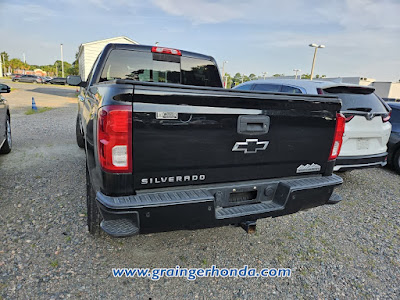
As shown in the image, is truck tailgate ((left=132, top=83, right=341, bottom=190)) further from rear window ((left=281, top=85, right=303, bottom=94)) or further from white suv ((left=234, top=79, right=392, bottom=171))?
rear window ((left=281, top=85, right=303, bottom=94))

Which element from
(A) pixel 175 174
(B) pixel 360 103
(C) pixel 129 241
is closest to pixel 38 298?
(C) pixel 129 241

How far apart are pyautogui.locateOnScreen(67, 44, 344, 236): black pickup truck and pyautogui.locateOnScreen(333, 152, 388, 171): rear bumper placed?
1.83 m

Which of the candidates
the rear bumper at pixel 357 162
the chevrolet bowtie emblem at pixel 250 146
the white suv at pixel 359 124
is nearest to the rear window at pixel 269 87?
the white suv at pixel 359 124

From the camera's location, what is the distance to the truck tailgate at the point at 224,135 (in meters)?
1.90

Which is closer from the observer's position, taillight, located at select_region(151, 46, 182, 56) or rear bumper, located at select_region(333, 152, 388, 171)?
taillight, located at select_region(151, 46, 182, 56)

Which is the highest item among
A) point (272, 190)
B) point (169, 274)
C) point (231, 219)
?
point (272, 190)

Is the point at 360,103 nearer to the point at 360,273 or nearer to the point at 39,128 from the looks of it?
the point at 360,273

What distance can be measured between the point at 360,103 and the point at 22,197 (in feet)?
17.9

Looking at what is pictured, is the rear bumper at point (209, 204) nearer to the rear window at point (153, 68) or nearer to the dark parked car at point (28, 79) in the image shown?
the rear window at point (153, 68)

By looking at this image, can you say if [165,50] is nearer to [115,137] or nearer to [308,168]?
[115,137]

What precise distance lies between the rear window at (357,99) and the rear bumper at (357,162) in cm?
79

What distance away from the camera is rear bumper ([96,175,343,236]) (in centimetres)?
189

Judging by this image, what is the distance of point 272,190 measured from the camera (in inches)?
97.0

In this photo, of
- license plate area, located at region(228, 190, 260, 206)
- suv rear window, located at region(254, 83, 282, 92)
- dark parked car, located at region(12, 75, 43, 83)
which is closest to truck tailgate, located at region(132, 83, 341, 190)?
license plate area, located at region(228, 190, 260, 206)
